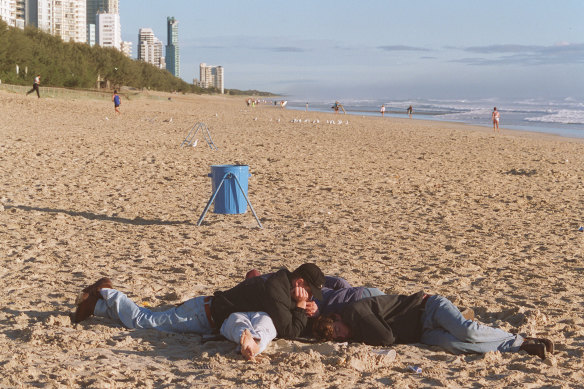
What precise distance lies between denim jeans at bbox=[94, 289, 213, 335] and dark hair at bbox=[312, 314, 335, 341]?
0.75 meters

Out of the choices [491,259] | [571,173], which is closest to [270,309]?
[491,259]

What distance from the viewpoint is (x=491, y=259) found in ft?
23.7

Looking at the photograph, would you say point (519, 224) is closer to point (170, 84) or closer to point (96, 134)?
point (96, 134)

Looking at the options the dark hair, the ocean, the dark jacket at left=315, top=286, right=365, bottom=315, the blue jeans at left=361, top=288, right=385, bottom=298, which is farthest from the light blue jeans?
the ocean

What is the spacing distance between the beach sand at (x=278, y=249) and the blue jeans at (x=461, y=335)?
0.26 feet

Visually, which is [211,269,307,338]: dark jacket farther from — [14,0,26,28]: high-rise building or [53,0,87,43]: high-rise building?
[53,0,87,43]: high-rise building

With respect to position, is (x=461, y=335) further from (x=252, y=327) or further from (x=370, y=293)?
(x=252, y=327)

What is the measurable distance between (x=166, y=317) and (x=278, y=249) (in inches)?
109

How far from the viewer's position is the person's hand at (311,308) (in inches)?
188

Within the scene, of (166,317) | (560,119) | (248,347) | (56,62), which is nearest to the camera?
(248,347)

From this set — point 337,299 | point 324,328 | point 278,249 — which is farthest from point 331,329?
point 278,249

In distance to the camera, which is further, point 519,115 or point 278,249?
point 519,115

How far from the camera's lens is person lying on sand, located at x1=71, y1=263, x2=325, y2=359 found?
4496 mm

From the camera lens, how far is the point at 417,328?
4777 millimetres
